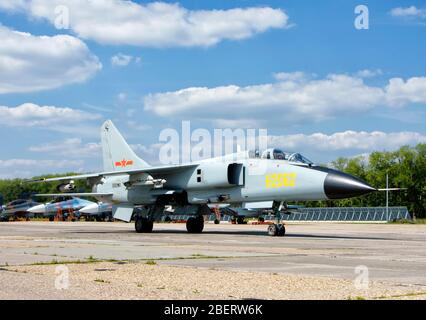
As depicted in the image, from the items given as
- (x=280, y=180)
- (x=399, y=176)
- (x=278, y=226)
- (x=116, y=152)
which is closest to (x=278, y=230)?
(x=278, y=226)

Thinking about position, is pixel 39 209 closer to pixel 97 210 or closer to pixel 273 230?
pixel 97 210

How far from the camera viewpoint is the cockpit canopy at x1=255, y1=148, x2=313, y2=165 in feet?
73.6

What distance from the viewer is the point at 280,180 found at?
22.2 metres

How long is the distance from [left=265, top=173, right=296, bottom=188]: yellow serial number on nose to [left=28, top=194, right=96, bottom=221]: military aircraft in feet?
151

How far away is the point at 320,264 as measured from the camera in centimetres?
1113

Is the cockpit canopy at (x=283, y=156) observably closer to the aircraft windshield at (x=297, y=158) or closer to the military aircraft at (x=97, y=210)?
the aircraft windshield at (x=297, y=158)

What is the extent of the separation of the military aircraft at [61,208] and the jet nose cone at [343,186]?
48.4m

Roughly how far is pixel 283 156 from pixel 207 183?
374 cm

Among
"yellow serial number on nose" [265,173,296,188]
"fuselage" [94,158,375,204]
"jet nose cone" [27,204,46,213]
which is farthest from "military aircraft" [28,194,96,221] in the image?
"yellow serial number on nose" [265,173,296,188]

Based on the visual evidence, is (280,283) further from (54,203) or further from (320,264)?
(54,203)

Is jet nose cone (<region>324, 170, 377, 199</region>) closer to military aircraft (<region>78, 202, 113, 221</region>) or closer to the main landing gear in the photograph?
the main landing gear

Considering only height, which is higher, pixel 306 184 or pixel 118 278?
pixel 306 184
